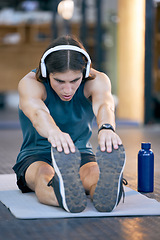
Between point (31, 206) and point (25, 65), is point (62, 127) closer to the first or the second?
point (31, 206)

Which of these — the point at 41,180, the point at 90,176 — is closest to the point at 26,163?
the point at 41,180

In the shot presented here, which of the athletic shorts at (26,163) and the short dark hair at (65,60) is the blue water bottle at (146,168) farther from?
the short dark hair at (65,60)

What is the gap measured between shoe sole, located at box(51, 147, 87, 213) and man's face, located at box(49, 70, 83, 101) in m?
0.30

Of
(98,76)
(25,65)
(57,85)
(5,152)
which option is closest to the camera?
(57,85)

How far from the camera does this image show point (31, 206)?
2127 millimetres

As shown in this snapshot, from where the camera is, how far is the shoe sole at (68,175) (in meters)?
1.90

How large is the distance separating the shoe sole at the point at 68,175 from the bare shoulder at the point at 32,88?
0.39 m

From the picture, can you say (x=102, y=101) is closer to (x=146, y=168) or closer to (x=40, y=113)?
(x=40, y=113)

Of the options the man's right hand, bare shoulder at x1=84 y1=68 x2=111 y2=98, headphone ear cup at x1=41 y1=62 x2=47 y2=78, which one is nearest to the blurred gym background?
bare shoulder at x1=84 y1=68 x2=111 y2=98

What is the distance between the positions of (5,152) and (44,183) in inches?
72.0

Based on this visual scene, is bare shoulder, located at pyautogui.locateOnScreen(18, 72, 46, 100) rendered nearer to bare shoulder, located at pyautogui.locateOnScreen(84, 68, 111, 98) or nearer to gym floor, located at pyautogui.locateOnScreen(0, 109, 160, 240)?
bare shoulder, located at pyautogui.locateOnScreen(84, 68, 111, 98)

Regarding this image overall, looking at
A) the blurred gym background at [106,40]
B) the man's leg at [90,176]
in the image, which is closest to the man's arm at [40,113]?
the man's leg at [90,176]

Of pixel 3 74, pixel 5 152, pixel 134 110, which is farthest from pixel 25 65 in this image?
pixel 5 152

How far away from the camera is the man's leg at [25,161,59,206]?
2094mm
